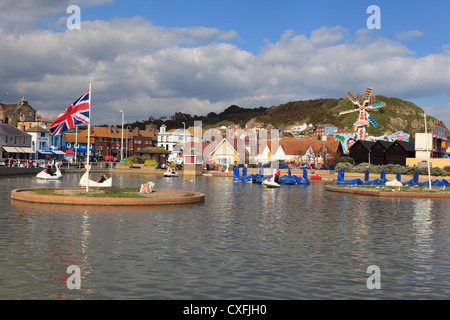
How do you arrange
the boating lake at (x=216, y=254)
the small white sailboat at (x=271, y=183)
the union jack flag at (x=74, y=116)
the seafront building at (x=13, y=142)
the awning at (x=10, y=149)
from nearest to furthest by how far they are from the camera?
the boating lake at (x=216, y=254), the union jack flag at (x=74, y=116), the small white sailboat at (x=271, y=183), the awning at (x=10, y=149), the seafront building at (x=13, y=142)

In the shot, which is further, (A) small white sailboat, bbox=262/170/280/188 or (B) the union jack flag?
(A) small white sailboat, bbox=262/170/280/188

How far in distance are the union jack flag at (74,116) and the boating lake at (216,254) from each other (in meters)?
5.84

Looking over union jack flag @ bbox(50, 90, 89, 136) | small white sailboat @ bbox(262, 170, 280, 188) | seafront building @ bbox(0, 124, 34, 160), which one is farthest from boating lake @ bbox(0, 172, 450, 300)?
seafront building @ bbox(0, 124, 34, 160)

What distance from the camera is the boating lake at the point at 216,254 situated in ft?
35.5

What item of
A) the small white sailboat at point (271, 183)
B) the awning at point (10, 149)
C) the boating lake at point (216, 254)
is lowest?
the boating lake at point (216, 254)

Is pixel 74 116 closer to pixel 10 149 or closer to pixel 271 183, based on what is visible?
pixel 271 183

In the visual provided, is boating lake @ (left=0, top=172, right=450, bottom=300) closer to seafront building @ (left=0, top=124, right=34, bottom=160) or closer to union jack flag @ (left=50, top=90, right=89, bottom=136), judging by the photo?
union jack flag @ (left=50, top=90, right=89, bottom=136)

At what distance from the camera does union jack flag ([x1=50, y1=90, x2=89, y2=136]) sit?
29031 mm

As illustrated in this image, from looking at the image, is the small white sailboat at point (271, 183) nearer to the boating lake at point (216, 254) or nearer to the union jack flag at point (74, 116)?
the boating lake at point (216, 254)

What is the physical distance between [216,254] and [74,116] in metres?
18.4

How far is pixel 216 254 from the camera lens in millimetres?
14789

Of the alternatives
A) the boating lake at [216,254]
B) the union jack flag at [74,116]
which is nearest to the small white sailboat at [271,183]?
the boating lake at [216,254]

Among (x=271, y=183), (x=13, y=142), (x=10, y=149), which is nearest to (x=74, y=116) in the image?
(x=271, y=183)

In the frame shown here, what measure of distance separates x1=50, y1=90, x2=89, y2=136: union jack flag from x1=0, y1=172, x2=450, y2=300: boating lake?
5.84 meters
